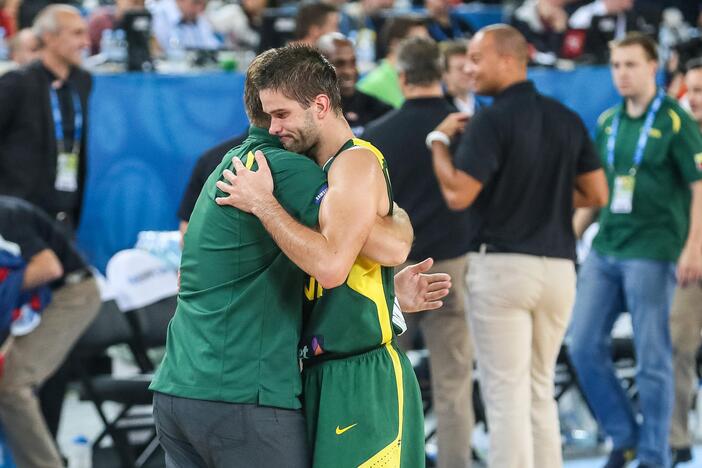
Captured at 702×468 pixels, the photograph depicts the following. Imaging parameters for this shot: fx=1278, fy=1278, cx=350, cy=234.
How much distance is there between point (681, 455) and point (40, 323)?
317 cm

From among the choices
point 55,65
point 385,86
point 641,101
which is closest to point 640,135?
point 641,101

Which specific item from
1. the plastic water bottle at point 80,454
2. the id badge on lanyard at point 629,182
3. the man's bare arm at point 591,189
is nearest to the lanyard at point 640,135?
the id badge on lanyard at point 629,182

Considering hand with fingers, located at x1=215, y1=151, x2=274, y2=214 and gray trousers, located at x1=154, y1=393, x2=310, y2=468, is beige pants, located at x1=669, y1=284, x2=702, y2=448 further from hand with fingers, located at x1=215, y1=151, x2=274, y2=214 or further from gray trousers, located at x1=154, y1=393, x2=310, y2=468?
hand with fingers, located at x1=215, y1=151, x2=274, y2=214

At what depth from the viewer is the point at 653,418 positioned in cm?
600

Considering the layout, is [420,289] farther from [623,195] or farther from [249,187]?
[623,195]

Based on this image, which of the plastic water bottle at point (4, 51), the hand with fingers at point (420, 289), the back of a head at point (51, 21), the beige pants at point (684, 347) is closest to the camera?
the hand with fingers at point (420, 289)

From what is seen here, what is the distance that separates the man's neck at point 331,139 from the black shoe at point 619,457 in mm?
3426

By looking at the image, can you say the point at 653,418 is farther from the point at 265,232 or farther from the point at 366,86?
the point at 265,232

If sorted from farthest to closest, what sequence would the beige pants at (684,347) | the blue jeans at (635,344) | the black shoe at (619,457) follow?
1. the beige pants at (684,347)
2. the black shoe at (619,457)
3. the blue jeans at (635,344)

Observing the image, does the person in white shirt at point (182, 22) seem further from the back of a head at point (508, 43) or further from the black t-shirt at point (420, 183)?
the back of a head at point (508, 43)

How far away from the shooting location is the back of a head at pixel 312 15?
304 inches

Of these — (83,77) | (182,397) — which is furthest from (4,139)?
(182,397)

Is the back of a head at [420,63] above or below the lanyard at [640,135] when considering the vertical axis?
above

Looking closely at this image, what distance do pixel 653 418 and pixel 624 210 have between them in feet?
3.24
